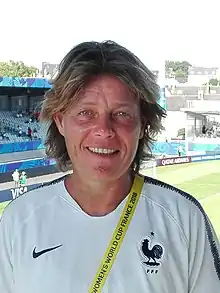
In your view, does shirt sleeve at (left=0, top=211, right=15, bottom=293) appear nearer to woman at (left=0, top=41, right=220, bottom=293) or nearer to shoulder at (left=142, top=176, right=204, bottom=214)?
woman at (left=0, top=41, right=220, bottom=293)

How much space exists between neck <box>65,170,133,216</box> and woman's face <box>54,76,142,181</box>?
34 mm

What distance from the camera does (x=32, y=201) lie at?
3.03 feet

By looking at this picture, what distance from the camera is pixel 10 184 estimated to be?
24.9 ft

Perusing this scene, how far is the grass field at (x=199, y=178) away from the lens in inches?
359

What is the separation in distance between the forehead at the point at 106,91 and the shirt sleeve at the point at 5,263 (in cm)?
25

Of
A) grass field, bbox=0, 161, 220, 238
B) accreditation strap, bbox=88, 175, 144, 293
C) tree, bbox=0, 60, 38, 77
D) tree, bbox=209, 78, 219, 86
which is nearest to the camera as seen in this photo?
accreditation strap, bbox=88, 175, 144, 293

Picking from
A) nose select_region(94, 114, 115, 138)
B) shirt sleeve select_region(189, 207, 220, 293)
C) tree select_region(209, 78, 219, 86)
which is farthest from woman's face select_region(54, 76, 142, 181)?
tree select_region(209, 78, 219, 86)

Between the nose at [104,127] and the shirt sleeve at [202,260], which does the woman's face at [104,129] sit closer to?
the nose at [104,127]

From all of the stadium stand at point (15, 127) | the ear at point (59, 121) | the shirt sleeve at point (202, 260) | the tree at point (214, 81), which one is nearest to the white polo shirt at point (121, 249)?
the shirt sleeve at point (202, 260)

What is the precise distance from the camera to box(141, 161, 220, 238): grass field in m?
9.12

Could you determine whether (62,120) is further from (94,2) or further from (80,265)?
(94,2)

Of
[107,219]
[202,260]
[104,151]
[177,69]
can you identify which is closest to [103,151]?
[104,151]

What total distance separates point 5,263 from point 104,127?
268 mm

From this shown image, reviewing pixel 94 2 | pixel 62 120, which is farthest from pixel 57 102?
pixel 94 2
